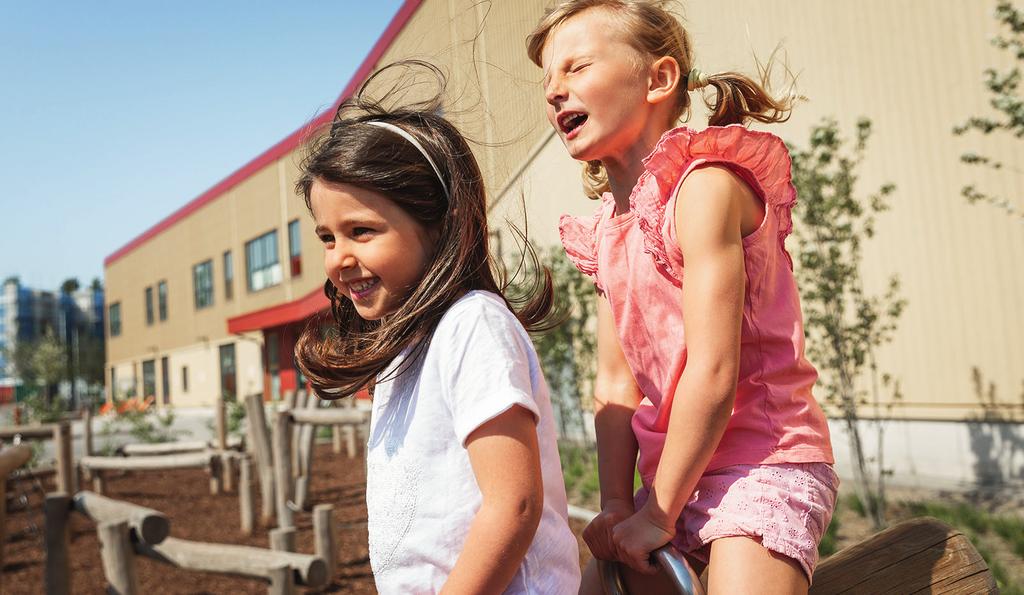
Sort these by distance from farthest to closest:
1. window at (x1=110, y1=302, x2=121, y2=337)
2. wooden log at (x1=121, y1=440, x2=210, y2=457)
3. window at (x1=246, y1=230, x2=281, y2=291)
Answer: window at (x1=110, y1=302, x2=121, y2=337), window at (x1=246, y1=230, x2=281, y2=291), wooden log at (x1=121, y1=440, x2=210, y2=457)

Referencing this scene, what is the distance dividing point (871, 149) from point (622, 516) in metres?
6.78

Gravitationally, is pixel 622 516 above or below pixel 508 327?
below

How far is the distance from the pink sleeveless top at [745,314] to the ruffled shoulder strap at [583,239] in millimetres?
148

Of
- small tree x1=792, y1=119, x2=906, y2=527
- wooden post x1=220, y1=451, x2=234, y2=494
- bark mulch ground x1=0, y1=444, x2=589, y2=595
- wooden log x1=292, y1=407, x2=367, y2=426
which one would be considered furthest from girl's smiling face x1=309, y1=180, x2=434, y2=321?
wooden post x1=220, y1=451, x2=234, y2=494

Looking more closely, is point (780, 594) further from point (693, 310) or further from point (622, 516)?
point (693, 310)

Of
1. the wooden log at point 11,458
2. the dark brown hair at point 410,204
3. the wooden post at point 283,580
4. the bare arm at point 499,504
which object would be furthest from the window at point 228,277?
the bare arm at point 499,504

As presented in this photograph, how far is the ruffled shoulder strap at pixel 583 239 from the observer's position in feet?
5.25

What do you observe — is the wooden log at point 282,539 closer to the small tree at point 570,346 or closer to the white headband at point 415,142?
the small tree at point 570,346

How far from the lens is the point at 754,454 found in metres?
1.32

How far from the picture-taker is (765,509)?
4.11 ft

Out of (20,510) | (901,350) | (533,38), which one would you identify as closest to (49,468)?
(20,510)

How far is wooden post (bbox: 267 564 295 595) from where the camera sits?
4.01 m

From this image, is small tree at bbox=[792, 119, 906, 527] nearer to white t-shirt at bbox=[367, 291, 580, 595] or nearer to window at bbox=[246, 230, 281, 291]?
white t-shirt at bbox=[367, 291, 580, 595]

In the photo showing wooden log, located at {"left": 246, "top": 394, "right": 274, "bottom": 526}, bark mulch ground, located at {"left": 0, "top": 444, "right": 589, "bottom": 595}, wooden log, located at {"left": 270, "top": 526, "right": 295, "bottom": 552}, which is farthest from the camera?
wooden log, located at {"left": 246, "top": 394, "right": 274, "bottom": 526}
